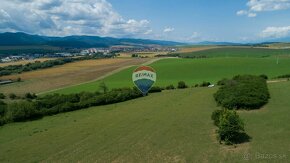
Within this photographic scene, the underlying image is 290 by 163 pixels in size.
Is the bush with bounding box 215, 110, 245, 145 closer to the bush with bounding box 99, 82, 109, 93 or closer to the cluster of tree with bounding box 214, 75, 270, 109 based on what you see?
the cluster of tree with bounding box 214, 75, 270, 109

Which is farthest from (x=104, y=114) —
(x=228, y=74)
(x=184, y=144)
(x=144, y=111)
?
(x=228, y=74)

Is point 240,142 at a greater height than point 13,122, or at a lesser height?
greater

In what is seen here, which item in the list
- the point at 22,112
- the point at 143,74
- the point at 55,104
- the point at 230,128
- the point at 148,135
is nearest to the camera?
the point at 230,128

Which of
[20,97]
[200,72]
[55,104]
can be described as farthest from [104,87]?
[200,72]

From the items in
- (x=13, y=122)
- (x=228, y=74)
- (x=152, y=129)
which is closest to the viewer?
(x=152, y=129)

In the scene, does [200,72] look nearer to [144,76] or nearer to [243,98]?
[144,76]

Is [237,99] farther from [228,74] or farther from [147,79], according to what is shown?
[228,74]
